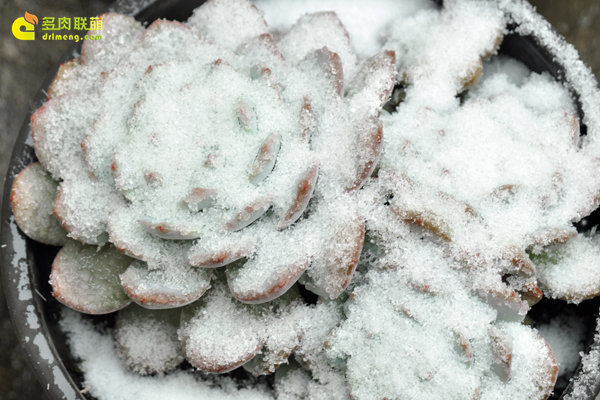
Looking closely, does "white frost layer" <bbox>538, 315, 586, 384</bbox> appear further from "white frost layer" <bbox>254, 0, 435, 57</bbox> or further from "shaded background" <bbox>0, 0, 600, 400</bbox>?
"shaded background" <bbox>0, 0, 600, 400</bbox>

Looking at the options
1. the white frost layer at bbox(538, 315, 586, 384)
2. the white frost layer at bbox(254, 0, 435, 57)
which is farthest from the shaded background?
the white frost layer at bbox(538, 315, 586, 384)

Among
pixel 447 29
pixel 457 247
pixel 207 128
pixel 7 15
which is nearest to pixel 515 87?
pixel 447 29

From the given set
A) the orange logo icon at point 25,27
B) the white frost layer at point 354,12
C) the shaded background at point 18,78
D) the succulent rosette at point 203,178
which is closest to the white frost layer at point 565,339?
the succulent rosette at point 203,178

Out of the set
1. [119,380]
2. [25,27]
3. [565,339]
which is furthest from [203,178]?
[25,27]

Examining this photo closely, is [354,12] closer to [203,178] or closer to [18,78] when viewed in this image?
[203,178]

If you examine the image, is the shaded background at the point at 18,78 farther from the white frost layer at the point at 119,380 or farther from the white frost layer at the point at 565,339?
the white frost layer at the point at 565,339

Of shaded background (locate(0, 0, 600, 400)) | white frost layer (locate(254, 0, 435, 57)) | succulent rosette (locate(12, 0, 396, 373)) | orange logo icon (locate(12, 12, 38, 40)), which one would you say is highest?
white frost layer (locate(254, 0, 435, 57))

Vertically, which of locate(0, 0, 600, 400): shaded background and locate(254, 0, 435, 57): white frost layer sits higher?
locate(254, 0, 435, 57): white frost layer
